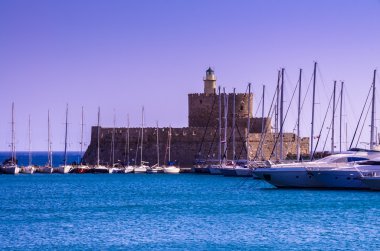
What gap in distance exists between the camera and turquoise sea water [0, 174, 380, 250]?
1055 inches

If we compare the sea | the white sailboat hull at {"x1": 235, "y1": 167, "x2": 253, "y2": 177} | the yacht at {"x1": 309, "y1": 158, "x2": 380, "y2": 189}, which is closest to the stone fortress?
the white sailboat hull at {"x1": 235, "y1": 167, "x2": 253, "y2": 177}

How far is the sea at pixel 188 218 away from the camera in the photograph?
2677cm

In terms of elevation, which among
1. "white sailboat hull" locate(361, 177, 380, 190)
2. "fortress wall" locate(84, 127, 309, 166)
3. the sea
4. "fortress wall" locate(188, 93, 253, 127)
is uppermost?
"fortress wall" locate(188, 93, 253, 127)

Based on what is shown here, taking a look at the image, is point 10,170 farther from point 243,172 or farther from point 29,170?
point 243,172

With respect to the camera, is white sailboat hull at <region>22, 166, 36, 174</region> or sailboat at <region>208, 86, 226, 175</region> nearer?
sailboat at <region>208, 86, 226, 175</region>

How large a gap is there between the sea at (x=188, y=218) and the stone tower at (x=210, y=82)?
19.4 m

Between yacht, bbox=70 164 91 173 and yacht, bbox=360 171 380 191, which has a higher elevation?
yacht, bbox=70 164 91 173

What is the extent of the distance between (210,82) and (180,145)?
6966 millimetres

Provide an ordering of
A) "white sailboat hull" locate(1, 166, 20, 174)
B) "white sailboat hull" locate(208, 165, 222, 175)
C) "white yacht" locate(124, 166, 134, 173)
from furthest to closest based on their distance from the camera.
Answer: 1. "white sailboat hull" locate(1, 166, 20, 174)
2. "white yacht" locate(124, 166, 134, 173)
3. "white sailboat hull" locate(208, 165, 222, 175)

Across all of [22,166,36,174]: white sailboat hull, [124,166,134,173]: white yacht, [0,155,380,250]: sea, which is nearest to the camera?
[0,155,380,250]: sea

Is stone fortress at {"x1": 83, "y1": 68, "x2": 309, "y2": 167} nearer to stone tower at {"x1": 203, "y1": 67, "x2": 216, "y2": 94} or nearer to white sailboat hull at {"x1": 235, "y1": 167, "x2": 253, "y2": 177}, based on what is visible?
stone tower at {"x1": 203, "y1": 67, "x2": 216, "y2": 94}

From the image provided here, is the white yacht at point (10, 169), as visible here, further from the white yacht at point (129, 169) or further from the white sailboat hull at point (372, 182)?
the white sailboat hull at point (372, 182)

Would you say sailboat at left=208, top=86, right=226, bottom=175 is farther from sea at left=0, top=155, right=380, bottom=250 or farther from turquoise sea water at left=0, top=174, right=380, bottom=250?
turquoise sea water at left=0, top=174, right=380, bottom=250

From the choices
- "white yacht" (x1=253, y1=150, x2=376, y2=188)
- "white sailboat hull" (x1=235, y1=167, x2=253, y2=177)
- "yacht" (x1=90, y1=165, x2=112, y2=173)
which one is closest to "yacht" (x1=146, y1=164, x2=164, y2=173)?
"yacht" (x1=90, y1=165, x2=112, y2=173)
